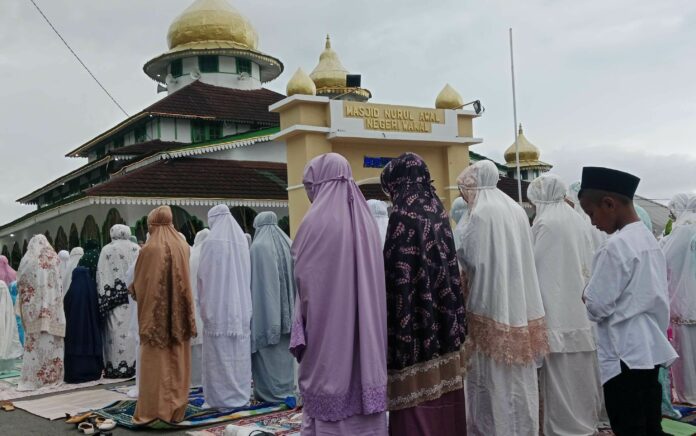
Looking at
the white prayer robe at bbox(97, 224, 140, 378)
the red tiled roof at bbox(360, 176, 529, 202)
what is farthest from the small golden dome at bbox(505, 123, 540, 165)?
the white prayer robe at bbox(97, 224, 140, 378)

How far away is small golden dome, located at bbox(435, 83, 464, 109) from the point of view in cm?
1549

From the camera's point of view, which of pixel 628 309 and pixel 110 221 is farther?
pixel 110 221

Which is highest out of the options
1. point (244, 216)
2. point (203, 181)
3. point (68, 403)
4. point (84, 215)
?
point (203, 181)

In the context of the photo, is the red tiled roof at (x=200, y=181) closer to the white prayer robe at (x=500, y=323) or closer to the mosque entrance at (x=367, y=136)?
the mosque entrance at (x=367, y=136)

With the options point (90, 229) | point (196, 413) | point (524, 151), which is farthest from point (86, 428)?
point (524, 151)

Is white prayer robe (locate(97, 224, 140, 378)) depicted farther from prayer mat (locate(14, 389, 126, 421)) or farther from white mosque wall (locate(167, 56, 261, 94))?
white mosque wall (locate(167, 56, 261, 94))

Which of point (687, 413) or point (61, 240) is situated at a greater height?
point (61, 240)

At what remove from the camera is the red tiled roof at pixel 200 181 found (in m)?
13.6

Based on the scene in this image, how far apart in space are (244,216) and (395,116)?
168 inches

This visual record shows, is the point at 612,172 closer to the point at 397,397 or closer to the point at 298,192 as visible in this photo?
the point at 397,397

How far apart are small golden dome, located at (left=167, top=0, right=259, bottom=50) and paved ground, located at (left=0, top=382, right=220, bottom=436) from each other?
15.9m

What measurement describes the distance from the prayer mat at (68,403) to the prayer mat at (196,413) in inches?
13.7

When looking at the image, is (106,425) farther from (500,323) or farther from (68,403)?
(500,323)

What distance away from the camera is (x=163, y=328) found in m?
5.54
